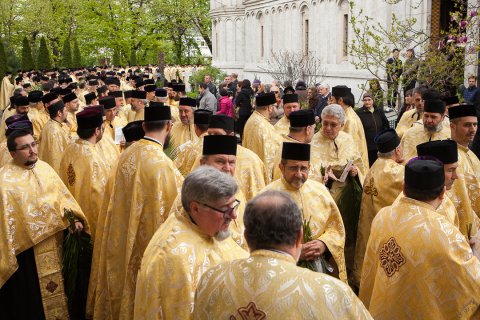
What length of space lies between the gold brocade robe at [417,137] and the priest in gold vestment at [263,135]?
6.64 feet

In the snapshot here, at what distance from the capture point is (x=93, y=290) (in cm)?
632

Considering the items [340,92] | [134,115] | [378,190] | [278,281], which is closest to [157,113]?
[378,190]

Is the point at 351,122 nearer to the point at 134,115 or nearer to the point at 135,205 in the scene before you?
the point at 134,115

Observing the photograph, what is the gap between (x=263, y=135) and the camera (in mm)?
9242

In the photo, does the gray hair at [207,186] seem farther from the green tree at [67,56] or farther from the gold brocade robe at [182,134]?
the green tree at [67,56]

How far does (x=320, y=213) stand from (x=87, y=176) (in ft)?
10.2

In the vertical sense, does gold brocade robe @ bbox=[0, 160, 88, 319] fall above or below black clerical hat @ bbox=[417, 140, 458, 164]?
below

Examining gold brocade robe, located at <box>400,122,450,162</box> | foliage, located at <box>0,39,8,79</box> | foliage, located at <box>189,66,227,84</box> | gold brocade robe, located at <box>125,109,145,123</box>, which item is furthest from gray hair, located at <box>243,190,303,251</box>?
foliage, located at <box>0,39,8,79</box>

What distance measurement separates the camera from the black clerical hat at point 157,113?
18.6 feet

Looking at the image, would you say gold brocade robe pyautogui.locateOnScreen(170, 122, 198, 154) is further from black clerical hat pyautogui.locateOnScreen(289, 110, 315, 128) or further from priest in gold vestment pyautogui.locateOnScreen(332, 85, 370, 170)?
black clerical hat pyautogui.locateOnScreen(289, 110, 315, 128)

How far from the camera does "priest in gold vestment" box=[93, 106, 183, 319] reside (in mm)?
5586

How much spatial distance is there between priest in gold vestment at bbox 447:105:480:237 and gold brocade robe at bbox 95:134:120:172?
12.9 ft

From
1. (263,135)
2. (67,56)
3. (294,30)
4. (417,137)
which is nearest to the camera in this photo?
(417,137)

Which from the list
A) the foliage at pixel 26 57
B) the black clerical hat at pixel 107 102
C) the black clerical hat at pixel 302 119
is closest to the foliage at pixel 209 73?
the foliage at pixel 26 57
